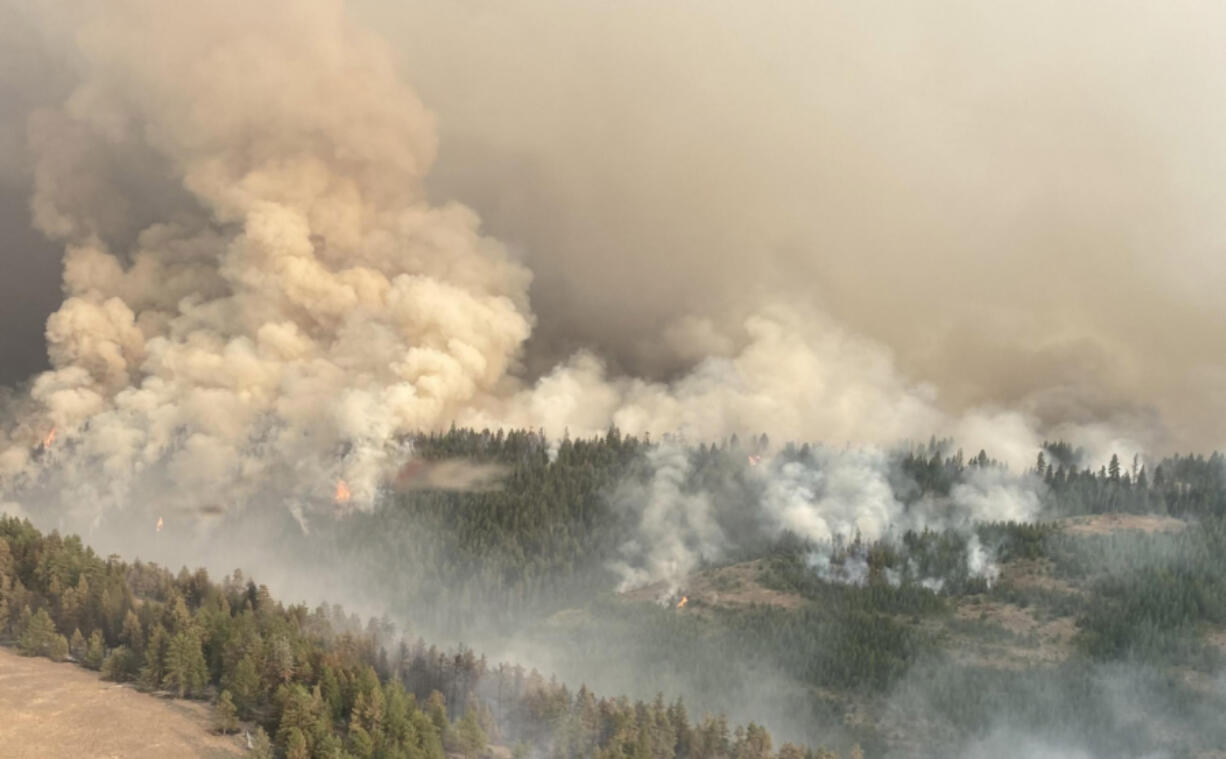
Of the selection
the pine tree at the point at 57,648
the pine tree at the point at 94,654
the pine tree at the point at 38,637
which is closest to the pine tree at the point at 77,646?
the pine tree at the point at 57,648

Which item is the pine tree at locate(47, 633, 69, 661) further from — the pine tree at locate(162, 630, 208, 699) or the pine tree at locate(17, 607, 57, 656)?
the pine tree at locate(162, 630, 208, 699)

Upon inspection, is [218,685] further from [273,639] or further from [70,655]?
[70,655]

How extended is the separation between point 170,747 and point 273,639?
105ft

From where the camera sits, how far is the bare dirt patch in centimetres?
13488

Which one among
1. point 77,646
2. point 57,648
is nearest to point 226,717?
point 57,648

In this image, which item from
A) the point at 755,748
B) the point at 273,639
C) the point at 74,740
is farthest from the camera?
the point at 755,748

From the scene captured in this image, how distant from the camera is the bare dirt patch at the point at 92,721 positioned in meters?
135

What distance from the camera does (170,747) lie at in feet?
454

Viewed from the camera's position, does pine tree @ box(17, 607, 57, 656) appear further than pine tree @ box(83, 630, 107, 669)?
Yes

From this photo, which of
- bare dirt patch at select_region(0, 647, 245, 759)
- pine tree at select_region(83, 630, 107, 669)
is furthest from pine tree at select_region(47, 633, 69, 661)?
bare dirt patch at select_region(0, 647, 245, 759)

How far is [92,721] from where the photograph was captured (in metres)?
143

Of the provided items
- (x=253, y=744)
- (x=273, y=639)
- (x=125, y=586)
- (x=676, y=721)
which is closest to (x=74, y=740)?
(x=253, y=744)

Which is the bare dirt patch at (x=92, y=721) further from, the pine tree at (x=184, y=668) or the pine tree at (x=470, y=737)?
the pine tree at (x=470, y=737)

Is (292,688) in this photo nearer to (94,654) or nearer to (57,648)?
(94,654)
